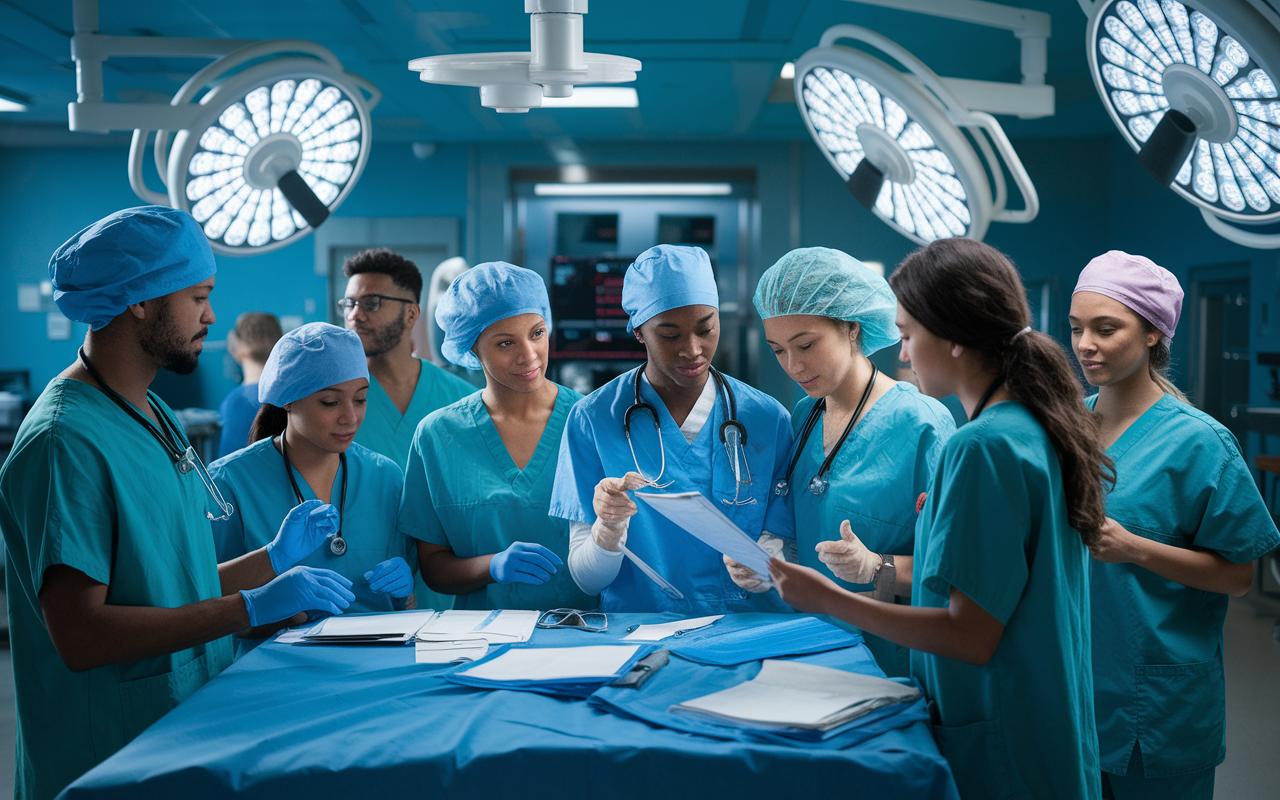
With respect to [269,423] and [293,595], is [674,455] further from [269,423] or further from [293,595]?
[269,423]

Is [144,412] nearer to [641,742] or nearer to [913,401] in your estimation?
[641,742]

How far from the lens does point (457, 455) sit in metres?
2.01

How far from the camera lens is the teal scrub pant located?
1.58m

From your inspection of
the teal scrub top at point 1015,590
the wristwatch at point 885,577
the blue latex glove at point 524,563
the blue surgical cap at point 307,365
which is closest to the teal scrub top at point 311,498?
the blue surgical cap at point 307,365

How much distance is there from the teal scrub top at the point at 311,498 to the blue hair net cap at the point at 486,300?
0.39 metres

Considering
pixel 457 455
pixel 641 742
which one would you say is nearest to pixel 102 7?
pixel 457 455

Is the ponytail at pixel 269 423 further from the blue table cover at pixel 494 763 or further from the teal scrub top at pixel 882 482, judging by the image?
the teal scrub top at pixel 882 482

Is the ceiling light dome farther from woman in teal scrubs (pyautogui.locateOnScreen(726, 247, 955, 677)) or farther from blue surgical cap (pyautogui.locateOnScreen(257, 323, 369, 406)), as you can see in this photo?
blue surgical cap (pyautogui.locateOnScreen(257, 323, 369, 406))

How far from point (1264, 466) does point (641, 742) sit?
4.49m

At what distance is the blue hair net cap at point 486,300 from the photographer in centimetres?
206

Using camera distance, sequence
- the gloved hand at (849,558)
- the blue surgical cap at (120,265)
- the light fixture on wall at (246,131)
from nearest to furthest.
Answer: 1. the blue surgical cap at (120,265)
2. the gloved hand at (849,558)
3. the light fixture on wall at (246,131)

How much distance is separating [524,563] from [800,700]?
0.74 meters

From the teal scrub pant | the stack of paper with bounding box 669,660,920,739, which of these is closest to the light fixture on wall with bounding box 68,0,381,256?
the stack of paper with bounding box 669,660,920,739

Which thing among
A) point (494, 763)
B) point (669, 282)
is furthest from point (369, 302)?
point (494, 763)
